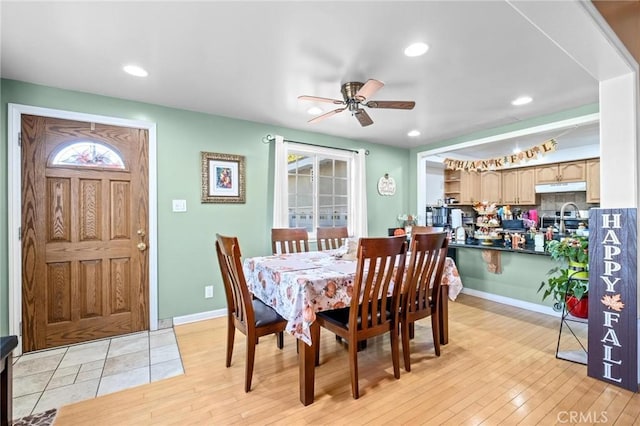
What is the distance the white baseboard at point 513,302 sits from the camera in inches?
136

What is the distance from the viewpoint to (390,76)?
2.49 meters

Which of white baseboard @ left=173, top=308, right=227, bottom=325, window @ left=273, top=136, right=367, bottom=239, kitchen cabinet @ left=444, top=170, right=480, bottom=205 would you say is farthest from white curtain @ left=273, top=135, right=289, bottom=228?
kitchen cabinet @ left=444, top=170, right=480, bottom=205

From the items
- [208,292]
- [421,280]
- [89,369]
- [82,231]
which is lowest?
[89,369]

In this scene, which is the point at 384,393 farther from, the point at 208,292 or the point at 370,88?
the point at 208,292

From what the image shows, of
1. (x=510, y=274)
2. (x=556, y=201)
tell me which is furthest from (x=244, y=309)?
(x=556, y=201)

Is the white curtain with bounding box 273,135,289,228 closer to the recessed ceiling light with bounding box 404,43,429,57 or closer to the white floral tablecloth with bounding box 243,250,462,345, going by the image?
the white floral tablecloth with bounding box 243,250,462,345

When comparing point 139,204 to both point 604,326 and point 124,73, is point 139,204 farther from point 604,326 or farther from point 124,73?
point 604,326

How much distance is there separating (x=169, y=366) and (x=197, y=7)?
8.24 feet

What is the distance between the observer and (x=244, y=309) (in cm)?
194

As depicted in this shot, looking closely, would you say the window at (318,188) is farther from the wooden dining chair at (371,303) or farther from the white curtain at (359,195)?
the wooden dining chair at (371,303)

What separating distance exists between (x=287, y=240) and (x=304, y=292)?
143cm

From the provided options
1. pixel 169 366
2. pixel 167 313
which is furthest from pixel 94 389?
pixel 167 313

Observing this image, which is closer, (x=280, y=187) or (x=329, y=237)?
(x=329, y=237)

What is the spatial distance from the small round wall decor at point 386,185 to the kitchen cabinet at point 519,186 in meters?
2.91
